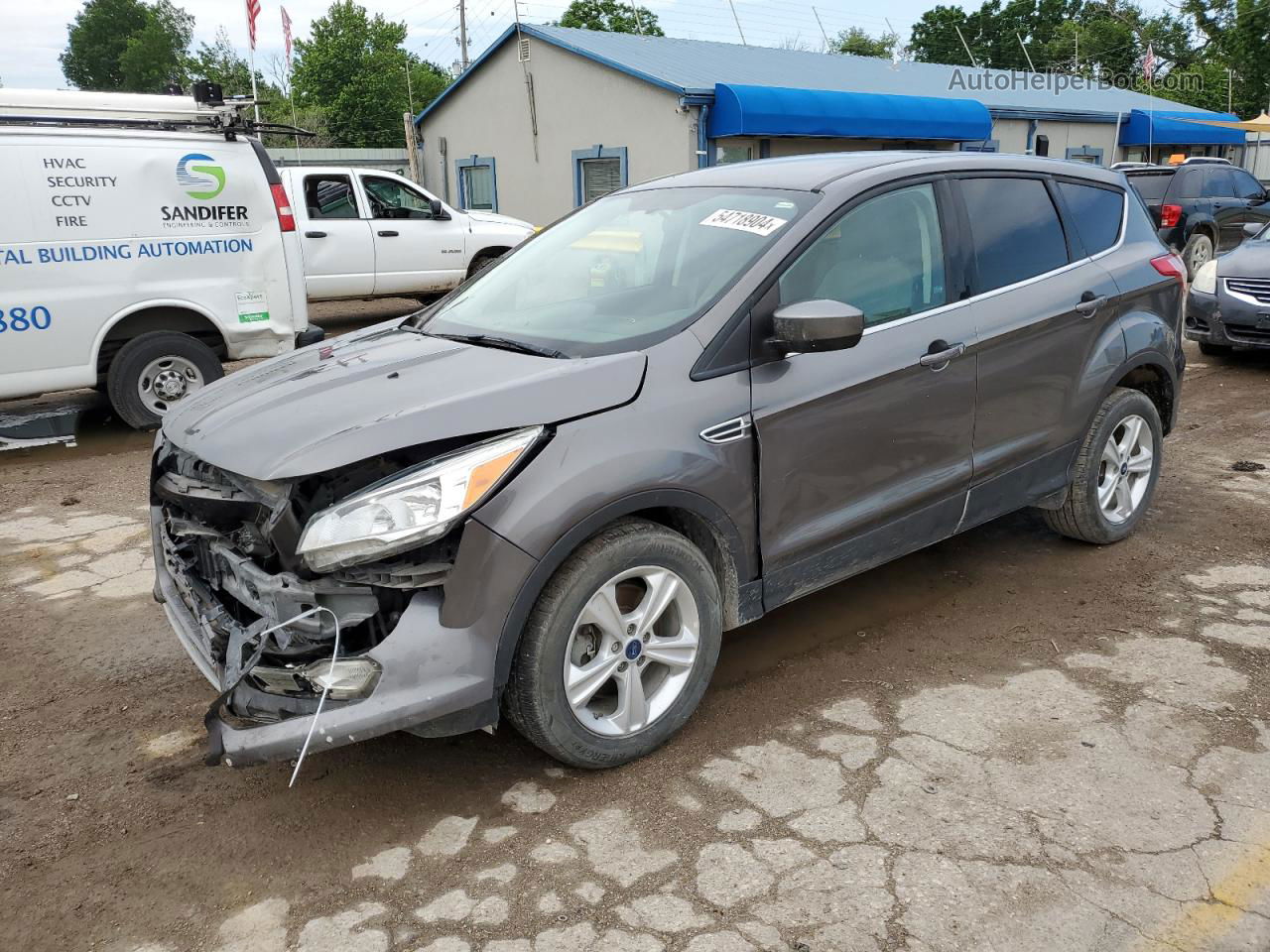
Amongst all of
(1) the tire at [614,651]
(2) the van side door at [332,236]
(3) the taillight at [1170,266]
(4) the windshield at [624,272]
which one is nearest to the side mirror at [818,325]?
(4) the windshield at [624,272]

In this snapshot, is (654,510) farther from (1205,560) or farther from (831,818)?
(1205,560)

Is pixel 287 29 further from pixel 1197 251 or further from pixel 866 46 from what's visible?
pixel 866 46

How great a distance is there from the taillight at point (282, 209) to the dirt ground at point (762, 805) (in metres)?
4.06

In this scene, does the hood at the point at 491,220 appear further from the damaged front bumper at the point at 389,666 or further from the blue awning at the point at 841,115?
the damaged front bumper at the point at 389,666

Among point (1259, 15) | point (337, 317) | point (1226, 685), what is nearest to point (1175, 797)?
point (1226, 685)

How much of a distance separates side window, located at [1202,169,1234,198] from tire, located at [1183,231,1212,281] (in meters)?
0.67

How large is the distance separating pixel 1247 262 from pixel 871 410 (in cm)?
723

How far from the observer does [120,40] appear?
231 feet

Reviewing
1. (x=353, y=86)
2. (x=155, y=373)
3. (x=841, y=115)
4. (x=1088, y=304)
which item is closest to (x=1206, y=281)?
(x=1088, y=304)

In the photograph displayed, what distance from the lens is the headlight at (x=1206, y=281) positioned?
359 inches

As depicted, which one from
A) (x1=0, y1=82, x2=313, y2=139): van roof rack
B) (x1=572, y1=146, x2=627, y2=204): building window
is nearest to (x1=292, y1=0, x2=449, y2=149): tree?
(x1=572, y1=146, x2=627, y2=204): building window

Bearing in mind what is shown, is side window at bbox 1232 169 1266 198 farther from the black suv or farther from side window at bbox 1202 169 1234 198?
side window at bbox 1202 169 1234 198

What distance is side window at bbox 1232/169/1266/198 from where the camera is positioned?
51.1 ft

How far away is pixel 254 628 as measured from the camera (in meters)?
2.75
